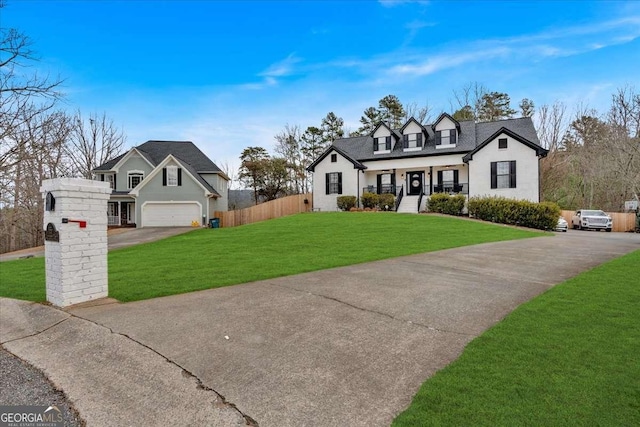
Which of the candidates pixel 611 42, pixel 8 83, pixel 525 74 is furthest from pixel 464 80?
pixel 8 83

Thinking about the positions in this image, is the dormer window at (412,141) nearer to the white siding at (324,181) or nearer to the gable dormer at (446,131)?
the gable dormer at (446,131)

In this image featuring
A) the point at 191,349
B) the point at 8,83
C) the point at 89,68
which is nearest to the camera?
the point at 191,349

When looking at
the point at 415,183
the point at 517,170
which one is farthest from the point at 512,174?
the point at 415,183

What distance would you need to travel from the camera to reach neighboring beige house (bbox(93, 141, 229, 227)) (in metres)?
26.4

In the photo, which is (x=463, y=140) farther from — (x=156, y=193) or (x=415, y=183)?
(x=156, y=193)

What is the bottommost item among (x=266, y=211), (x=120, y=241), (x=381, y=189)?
(x=120, y=241)

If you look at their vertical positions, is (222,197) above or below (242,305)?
above

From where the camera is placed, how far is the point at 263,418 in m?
2.54

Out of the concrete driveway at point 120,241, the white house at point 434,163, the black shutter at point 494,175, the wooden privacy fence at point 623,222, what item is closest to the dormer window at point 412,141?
the white house at point 434,163

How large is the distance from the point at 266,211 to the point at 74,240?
907 inches

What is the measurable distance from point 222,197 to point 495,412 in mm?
32357

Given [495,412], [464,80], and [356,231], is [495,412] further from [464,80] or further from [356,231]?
[464,80]

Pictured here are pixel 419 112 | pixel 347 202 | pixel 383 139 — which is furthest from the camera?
pixel 419 112

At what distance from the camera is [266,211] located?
28.4 metres
